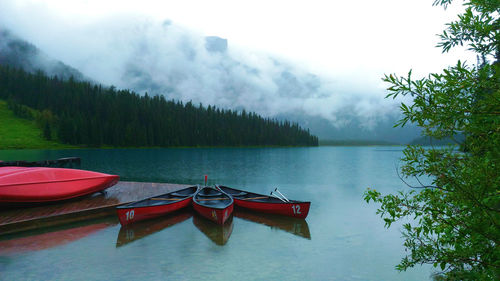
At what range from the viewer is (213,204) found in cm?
1884

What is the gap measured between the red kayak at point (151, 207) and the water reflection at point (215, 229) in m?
A: 1.57

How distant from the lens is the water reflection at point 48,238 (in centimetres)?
1210

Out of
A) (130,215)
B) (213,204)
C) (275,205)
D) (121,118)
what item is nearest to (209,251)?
(130,215)

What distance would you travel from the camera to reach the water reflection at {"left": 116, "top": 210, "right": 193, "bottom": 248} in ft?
46.8

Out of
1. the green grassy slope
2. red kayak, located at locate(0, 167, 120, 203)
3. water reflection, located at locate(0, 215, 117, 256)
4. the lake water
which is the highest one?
the green grassy slope

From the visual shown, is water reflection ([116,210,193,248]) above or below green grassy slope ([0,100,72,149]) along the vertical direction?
below

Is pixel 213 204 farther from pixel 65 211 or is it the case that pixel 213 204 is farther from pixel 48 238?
pixel 48 238

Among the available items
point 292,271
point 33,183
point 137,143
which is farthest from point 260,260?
point 137,143

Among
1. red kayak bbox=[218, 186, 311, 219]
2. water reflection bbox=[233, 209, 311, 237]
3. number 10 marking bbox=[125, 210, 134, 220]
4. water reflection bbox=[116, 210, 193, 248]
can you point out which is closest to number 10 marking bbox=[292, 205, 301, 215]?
red kayak bbox=[218, 186, 311, 219]

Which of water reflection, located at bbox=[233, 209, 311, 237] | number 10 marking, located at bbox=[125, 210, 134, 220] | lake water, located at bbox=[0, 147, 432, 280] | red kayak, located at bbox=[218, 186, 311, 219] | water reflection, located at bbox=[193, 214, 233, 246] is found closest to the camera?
lake water, located at bbox=[0, 147, 432, 280]

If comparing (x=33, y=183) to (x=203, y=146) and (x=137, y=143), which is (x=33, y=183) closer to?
(x=137, y=143)

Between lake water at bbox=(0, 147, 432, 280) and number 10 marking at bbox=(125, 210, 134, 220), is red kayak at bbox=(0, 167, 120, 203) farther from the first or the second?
number 10 marking at bbox=(125, 210, 134, 220)

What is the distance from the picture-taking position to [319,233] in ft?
54.3

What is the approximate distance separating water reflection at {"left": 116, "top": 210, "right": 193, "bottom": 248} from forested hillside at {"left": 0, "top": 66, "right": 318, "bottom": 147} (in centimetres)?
12233
